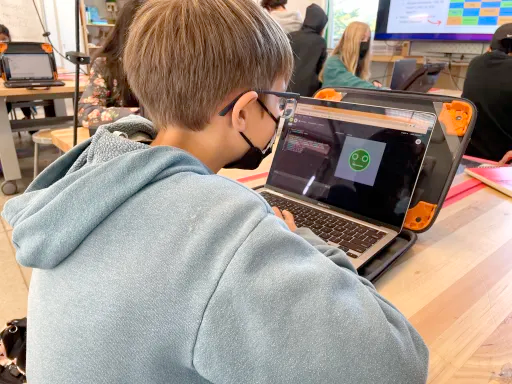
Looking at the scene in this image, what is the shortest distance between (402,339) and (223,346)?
0.66 ft

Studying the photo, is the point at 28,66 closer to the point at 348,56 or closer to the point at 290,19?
the point at 290,19

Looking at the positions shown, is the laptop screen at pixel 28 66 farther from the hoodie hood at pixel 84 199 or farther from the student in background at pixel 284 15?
the hoodie hood at pixel 84 199

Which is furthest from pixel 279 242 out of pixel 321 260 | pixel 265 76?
pixel 265 76

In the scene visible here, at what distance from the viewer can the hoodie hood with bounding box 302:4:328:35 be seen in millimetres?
2779

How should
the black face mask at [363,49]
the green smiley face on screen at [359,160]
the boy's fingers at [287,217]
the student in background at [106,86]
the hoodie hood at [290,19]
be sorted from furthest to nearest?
1. the hoodie hood at [290,19]
2. the black face mask at [363,49]
3. the student in background at [106,86]
4. the green smiley face on screen at [359,160]
5. the boy's fingers at [287,217]

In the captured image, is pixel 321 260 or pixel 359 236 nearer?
pixel 321 260

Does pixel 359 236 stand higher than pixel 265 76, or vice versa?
pixel 265 76

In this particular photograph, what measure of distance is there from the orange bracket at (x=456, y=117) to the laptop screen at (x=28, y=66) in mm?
2363

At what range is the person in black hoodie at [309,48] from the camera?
2.79 metres

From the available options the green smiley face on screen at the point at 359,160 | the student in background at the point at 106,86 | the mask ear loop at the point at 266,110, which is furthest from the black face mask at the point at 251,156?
the student in background at the point at 106,86

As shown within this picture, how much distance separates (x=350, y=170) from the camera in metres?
0.86

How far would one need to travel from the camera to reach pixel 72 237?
1.38 ft

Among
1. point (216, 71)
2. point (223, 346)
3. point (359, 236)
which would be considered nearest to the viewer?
point (223, 346)

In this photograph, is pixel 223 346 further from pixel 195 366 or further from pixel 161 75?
pixel 161 75
